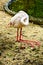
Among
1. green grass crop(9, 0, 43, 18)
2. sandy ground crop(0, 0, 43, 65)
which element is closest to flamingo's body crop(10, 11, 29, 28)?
sandy ground crop(0, 0, 43, 65)

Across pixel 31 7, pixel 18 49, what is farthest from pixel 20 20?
pixel 31 7

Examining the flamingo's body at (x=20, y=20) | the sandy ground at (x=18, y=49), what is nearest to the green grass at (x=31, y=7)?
the sandy ground at (x=18, y=49)

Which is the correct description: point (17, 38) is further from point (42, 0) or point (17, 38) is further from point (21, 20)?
point (42, 0)

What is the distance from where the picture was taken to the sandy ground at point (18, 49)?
180 inches

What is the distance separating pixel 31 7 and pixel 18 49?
2.92m

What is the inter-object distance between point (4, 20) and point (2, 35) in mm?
1206

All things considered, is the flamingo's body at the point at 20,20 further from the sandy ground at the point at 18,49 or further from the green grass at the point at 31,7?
the green grass at the point at 31,7

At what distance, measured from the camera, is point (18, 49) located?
505 cm

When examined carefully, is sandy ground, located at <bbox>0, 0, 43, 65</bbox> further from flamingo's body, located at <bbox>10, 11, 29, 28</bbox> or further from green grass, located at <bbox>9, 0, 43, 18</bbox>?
green grass, located at <bbox>9, 0, 43, 18</bbox>

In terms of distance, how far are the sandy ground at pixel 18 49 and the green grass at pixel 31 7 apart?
0.88 m

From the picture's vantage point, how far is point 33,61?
457 centimetres

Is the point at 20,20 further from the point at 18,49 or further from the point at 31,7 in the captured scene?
the point at 31,7

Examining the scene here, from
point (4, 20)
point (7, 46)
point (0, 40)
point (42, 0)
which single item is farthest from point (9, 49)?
point (42, 0)

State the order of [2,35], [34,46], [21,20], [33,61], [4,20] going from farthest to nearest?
[4,20] → [2,35] → [34,46] → [21,20] → [33,61]
